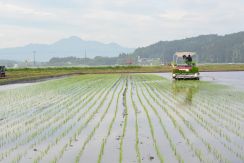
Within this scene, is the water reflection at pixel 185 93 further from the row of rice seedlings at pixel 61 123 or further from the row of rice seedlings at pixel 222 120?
the row of rice seedlings at pixel 61 123

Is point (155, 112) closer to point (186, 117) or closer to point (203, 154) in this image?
point (186, 117)

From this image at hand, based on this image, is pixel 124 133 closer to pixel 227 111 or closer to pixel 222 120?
Result: pixel 222 120

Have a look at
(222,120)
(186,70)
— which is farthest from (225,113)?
(186,70)

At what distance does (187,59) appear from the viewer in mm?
30688

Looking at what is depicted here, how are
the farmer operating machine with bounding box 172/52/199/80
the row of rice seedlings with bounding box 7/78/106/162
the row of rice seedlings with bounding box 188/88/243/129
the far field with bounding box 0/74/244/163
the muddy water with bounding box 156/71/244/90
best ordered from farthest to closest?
1. the farmer operating machine with bounding box 172/52/199/80
2. the muddy water with bounding box 156/71/244/90
3. the row of rice seedlings with bounding box 188/88/243/129
4. the row of rice seedlings with bounding box 7/78/106/162
5. the far field with bounding box 0/74/244/163

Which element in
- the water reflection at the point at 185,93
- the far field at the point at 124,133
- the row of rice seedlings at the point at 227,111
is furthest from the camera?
the water reflection at the point at 185,93

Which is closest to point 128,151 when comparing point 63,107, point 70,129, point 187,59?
point 70,129

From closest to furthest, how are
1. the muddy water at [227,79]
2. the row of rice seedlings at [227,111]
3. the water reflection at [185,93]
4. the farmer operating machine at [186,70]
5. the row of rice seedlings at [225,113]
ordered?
the row of rice seedlings at [225,113] < the row of rice seedlings at [227,111] < the water reflection at [185,93] < the muddy water at [227,79] < the farmer operating machine at [186,70]

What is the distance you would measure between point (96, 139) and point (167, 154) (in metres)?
1.72

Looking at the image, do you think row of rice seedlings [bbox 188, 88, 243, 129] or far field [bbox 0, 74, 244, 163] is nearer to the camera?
far field [bbox 0, 74, 244, 163]

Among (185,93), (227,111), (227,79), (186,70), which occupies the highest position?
(186,70)

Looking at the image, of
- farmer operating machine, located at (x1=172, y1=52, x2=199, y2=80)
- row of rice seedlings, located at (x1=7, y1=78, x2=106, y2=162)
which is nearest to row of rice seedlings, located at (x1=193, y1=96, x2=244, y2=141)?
row of rice seedlings, located at (x1=7, y1=78, x2=106, y2=162)

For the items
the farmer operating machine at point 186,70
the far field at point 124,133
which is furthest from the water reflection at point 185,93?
the farmer operating machine at point 186,70

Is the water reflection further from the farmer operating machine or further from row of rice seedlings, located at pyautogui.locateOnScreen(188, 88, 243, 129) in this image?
the farmer operating machine
